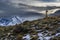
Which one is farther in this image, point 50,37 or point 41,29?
point 41,29

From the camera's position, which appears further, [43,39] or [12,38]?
[12,38]

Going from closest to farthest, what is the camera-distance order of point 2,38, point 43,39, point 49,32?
point 43,39 < point 49,32 < point 2,38

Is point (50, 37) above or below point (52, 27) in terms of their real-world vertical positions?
below

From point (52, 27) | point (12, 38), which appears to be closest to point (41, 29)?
point (52, 27)

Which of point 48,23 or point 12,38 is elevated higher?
point 48,23

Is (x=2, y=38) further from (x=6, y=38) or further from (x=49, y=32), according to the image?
(x=49, y=32)

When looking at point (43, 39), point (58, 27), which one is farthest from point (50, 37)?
point (58, 27)

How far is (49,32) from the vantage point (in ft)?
44.1

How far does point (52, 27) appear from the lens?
562 inches

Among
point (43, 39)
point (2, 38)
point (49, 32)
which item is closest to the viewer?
point (43, 39)

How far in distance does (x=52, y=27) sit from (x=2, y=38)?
107 inches

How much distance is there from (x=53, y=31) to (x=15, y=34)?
2016 millimetres

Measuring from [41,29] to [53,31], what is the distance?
2.95ft

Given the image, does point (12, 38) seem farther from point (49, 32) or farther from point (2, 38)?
point (49, 32)
